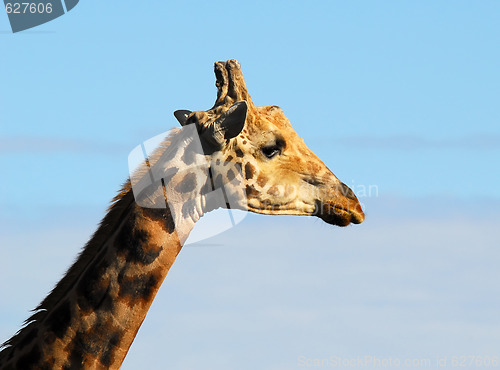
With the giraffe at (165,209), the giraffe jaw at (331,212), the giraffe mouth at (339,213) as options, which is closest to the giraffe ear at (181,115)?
the giraffe at (165,209)

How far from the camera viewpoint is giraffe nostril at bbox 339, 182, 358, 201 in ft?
34.0

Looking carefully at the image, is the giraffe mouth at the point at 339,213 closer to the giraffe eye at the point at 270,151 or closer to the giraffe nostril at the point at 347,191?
the giraffe nostril at the point at 347,191

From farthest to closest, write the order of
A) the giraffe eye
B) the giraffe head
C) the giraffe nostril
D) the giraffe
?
the giraffe nostril, the giraffe eye, the giraffe head, the giraffe

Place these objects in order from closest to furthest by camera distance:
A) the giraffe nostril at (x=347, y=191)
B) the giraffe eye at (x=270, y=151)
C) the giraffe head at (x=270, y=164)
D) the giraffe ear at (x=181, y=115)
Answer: the giraffe head at (x=270, y=164), the giraffe eye at (x=270, y=151), the giraffe nostril at (x=347, y=191), the giraffe ear at (x=181, y=115)

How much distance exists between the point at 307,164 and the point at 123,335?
3265 mm

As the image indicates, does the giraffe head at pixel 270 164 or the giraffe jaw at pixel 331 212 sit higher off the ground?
the giraffe head at pixel 270 164

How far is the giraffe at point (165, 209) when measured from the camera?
367 inches

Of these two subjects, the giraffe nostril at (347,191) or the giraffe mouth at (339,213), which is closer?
the giraffe mouth at (339,213)

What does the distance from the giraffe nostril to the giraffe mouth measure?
0.29 feet

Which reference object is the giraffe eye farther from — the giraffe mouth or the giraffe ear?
the giraffe ear

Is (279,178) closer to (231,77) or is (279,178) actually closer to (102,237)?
(231,77)

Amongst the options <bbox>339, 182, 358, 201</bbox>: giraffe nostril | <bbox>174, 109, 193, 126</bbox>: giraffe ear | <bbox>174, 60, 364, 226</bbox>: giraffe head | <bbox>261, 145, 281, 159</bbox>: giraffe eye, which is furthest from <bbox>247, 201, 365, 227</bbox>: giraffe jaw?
<bbox>174, 109, 193, 126</bbox>: giraffe ear

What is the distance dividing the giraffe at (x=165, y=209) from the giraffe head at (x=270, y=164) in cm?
1

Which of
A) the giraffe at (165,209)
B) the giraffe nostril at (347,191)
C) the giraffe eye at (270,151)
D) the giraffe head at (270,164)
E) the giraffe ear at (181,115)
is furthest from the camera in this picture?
the giraffe ear at (181,115)
